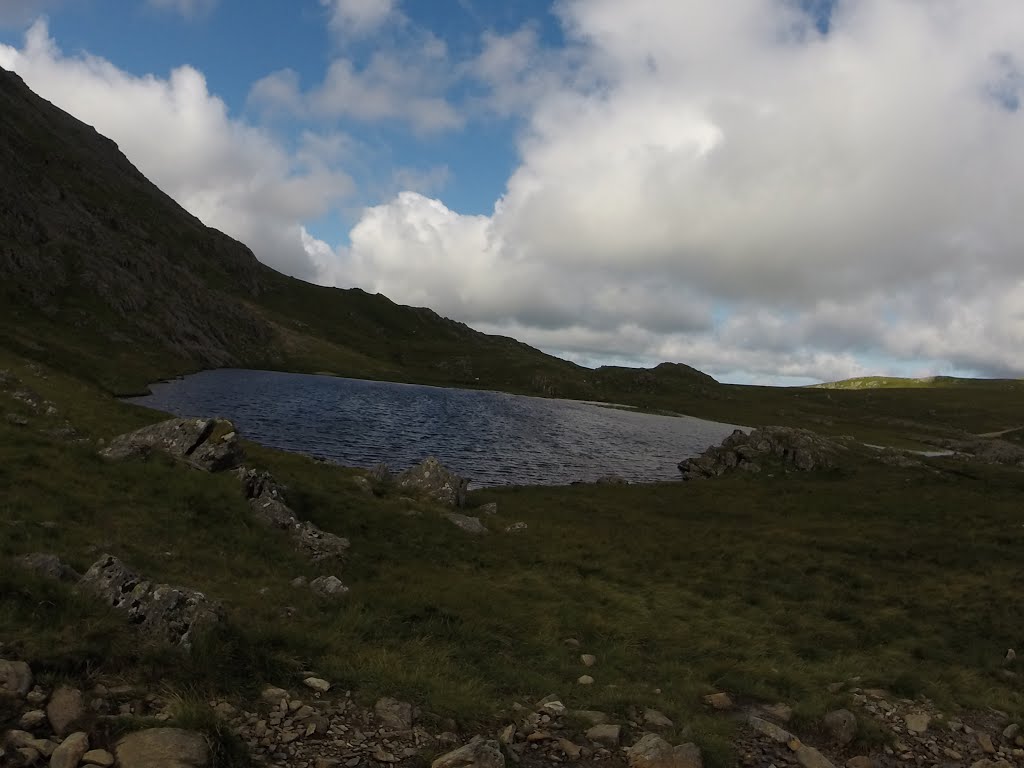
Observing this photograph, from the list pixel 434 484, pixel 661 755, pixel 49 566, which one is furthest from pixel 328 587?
pixel 434 484

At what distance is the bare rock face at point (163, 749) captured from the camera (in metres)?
7.06

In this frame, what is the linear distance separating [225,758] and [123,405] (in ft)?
175

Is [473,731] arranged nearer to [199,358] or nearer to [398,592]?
[398,592]

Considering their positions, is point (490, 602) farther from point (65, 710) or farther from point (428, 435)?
point (428, 435)

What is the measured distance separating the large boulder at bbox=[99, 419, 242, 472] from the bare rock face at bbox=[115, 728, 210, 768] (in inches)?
759

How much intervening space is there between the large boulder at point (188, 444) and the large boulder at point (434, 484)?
1274cm

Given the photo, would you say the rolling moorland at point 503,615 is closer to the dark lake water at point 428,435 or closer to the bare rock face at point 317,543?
the bare rock face at point 317,543

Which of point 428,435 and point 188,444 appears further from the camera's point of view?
point 428,435

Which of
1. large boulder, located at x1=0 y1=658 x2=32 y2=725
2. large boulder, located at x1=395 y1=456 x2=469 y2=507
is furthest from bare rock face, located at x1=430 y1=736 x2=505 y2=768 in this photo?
large boulder, located at x1=395 y1=456 x2=469 y2=507

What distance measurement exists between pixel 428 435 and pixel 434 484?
49.5m

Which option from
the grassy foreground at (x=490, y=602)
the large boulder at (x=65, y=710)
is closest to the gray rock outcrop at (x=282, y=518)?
the grassy foreground at (x=490, y=602)

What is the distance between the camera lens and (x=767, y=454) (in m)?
73.2

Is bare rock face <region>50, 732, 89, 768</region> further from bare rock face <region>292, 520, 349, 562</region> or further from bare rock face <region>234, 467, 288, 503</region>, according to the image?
bare rock face <region>234, 467, 288, 503</region>

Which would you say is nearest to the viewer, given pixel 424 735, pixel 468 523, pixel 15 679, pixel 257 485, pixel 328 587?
pixel 15 679
